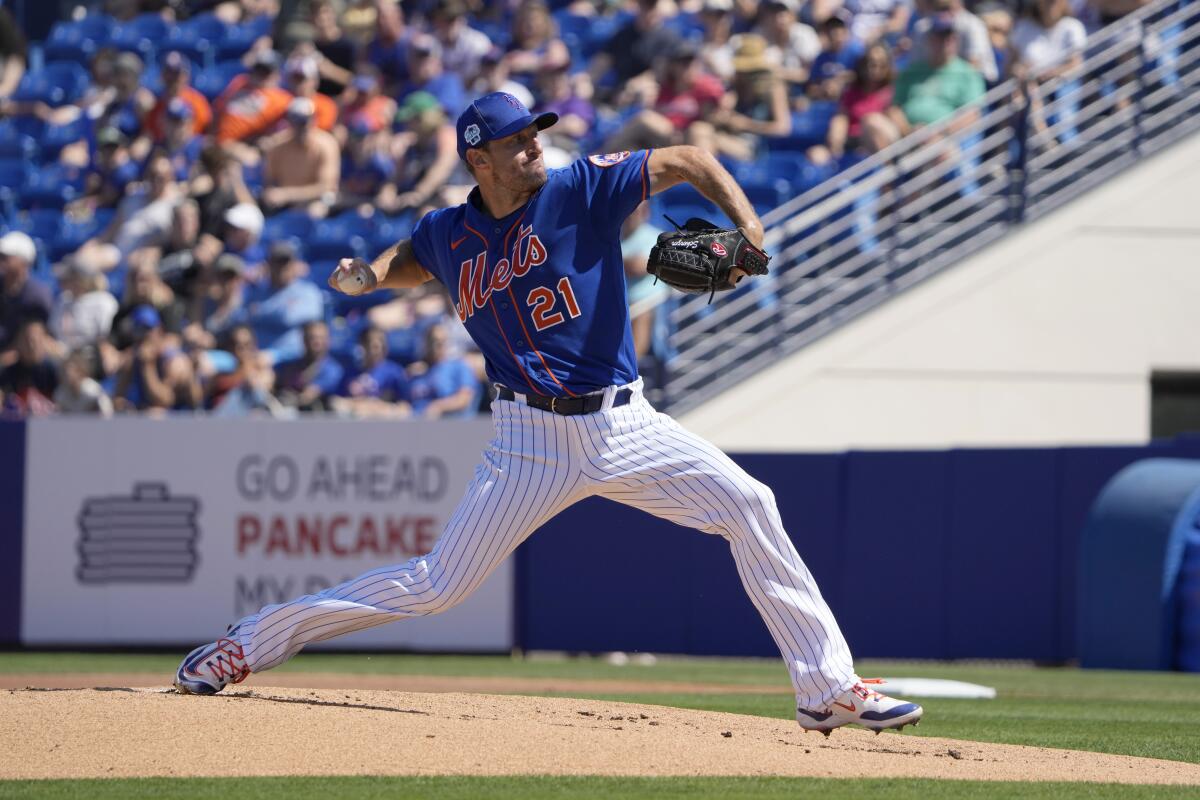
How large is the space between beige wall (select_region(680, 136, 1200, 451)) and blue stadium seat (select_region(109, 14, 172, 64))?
8.28 meters

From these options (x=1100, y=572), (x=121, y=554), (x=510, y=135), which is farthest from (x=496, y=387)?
(x=121, y=554)

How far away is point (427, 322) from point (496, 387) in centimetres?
758

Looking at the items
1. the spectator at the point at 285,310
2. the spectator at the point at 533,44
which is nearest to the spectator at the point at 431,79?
the spectator at the point at 533,44

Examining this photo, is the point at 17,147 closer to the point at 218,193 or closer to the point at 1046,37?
the point at 218,193

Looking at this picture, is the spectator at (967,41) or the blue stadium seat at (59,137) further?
the blue stadium seat at (59,137)

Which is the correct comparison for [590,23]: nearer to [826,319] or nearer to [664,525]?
[826,319]

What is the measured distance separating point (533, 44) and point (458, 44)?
0.64 m

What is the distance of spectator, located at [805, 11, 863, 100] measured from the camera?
14.2 metres

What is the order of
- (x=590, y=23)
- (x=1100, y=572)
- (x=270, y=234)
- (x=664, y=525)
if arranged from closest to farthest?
(x=1100, y=572) → (x=664, y=525) → (x=270, y=234) → (x=590, y=23)

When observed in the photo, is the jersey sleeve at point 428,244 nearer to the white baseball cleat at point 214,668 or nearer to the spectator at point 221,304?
the white baseball cleat at point 214,668

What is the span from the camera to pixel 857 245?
13008mm

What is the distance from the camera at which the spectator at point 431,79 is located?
50.1 ft

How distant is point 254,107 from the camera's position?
1595 centimetres

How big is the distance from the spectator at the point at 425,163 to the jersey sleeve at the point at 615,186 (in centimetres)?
852
